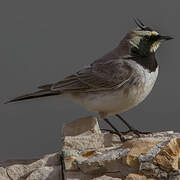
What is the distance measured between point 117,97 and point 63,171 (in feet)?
4.54

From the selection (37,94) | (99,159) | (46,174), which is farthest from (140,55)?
(46,174)

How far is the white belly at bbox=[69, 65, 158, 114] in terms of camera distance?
7.90 m

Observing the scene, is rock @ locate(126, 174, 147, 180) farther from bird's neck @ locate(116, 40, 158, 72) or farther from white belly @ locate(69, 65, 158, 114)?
bird's neck @ locate(116, 40, 158, 72)

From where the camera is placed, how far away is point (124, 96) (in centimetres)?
795

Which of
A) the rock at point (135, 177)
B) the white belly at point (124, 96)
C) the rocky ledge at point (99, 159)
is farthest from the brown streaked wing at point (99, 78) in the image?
the rock at point (135, 177)

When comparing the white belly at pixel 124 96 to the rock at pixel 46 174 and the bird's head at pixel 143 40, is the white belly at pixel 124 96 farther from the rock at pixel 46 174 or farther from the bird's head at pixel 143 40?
the rock at pixel 46 174

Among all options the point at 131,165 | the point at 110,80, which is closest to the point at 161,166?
the point at 131,165

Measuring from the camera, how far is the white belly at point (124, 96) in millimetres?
7902

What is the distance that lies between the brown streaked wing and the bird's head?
30cm

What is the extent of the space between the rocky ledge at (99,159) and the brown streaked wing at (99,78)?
1.55 feet

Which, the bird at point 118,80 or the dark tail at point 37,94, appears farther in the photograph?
the dark tail at point 37,94

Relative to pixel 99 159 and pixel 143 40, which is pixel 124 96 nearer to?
pixel 143 40

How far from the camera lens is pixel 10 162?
793cm

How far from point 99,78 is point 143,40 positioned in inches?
32.9
